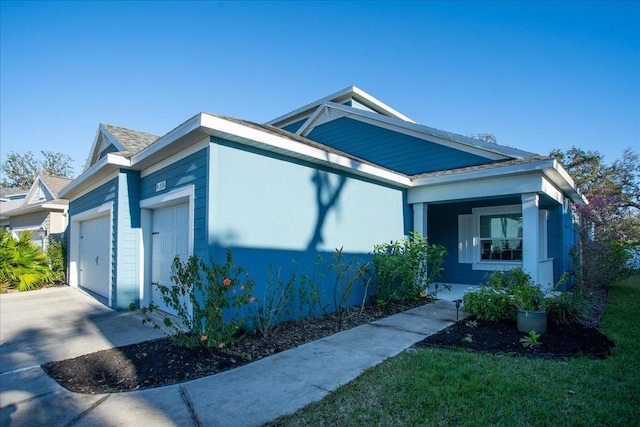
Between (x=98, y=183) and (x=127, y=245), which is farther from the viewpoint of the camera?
(x=98, y=183)

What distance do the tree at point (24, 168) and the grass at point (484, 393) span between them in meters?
48.6

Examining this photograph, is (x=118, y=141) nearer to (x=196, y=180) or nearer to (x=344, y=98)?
(x=196, y=180)

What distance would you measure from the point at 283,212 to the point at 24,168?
50.8 m

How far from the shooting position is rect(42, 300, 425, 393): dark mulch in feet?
12.3

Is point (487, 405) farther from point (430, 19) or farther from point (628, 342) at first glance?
point (430, 19)

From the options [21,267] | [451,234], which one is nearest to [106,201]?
[21,267]

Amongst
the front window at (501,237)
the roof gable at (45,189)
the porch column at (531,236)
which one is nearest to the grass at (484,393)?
the porch column at (531,236)

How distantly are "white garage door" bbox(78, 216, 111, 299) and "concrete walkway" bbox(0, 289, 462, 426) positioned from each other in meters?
4.00

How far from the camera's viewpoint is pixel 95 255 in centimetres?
948

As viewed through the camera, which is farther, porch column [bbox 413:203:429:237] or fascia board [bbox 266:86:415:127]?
fascia board [bbox 266:86:415:127]

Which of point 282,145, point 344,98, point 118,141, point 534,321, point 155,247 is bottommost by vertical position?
point 534,321

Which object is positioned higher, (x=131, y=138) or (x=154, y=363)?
(x=131, y=138)

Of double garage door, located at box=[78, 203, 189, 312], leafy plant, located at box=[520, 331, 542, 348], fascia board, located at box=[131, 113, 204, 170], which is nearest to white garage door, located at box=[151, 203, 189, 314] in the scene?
double garage door, located at box=[78, 203, 189, 312]

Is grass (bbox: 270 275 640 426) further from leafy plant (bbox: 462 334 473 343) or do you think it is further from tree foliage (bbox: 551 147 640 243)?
tree foliage (bbox: 551 147 640 243)
